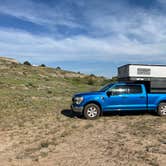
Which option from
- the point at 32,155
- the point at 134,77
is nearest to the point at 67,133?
the point at 32,155

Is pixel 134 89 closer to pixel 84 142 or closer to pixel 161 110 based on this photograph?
pixel 161 110

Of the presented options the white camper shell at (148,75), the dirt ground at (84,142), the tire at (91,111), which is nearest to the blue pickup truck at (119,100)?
the tire at (91,111)

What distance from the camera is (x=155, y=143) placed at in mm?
7656

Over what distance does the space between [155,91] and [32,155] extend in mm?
7713

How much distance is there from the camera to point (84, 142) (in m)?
8.06

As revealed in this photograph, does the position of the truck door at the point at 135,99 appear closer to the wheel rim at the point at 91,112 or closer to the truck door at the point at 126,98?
the truck door at the point at 126,98

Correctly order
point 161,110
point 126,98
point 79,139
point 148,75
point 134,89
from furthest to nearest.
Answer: point 148,75 < point 161,110 < point 134,89 < point 126,98 < point 79,139

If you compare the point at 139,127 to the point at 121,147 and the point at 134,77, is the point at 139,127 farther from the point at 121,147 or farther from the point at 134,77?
the point at 134,77

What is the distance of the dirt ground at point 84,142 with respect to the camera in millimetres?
6449

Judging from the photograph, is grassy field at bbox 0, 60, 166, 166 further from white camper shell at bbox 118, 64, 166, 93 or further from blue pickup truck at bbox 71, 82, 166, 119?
white camper shell at bbox 118, 64, 166, 93

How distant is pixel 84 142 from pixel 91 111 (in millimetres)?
4138

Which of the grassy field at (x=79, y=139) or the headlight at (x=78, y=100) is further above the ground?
the headlight at (x=78, y=100)

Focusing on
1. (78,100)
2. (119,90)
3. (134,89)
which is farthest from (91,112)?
(134,89)

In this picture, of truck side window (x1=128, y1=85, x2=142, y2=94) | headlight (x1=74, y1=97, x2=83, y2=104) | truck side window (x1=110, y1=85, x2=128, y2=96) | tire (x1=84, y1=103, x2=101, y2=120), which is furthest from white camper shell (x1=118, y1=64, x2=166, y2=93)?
headlight (x1=74, y1=97, x2=83, y2=104)
